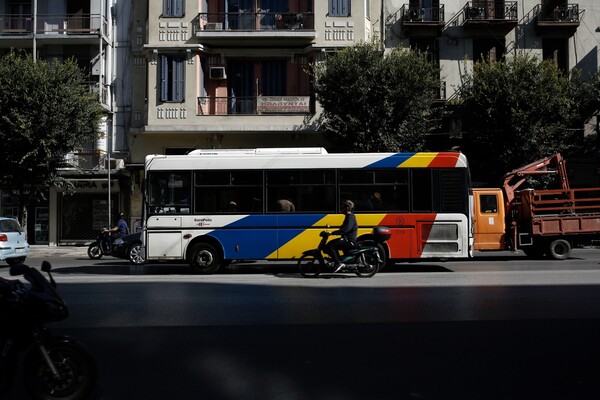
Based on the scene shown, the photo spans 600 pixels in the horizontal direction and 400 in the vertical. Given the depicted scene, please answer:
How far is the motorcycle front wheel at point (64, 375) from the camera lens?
4695 millimetres

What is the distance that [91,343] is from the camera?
689 cm

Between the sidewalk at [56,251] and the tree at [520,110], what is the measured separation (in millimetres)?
17098

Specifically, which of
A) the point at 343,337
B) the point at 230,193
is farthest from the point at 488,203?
the point at 343,337

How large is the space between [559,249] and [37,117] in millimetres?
18923

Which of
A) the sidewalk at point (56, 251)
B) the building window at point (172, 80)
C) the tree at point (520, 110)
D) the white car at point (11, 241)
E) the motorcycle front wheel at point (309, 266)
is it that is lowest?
the sidewalk at point (56, 251)

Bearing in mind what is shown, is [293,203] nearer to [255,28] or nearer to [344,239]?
[344,239]

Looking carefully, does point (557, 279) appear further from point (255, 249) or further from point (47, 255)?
point (47, 255)

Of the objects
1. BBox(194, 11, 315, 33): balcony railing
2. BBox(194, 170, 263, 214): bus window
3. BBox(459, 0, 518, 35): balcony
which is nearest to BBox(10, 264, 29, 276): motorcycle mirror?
BBox(194, 170, 263, 214): bus window

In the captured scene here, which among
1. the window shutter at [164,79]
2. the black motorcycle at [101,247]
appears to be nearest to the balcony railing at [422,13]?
the window shutter at [164,79]

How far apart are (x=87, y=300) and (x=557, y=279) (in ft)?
30.6

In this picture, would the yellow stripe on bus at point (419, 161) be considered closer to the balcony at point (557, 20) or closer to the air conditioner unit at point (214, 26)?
the air conditioner unit at point (214, 26)

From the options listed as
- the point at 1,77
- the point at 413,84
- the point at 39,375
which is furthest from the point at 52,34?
the point at 39,375

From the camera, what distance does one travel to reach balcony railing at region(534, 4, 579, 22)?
90.3ft

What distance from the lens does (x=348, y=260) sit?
13.1 metres
